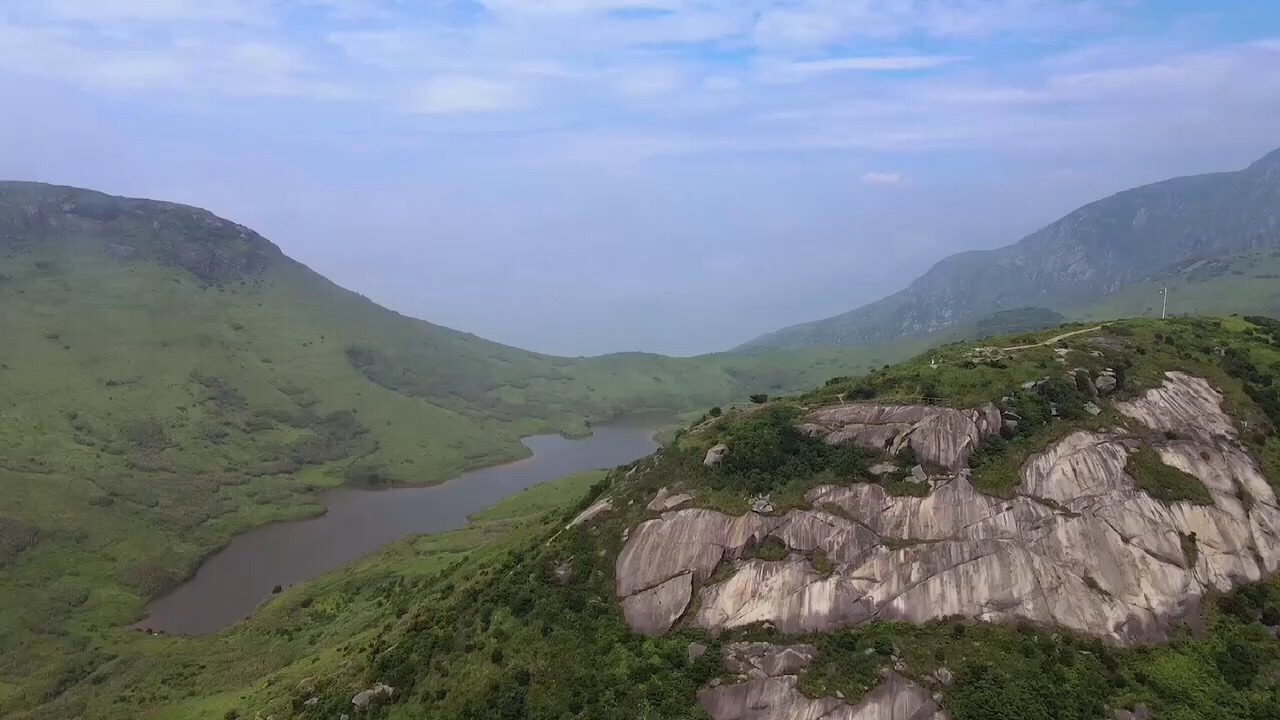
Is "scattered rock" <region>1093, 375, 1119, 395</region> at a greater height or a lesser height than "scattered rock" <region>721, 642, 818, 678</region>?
greater

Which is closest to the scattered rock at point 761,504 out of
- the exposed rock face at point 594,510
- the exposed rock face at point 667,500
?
the exposed rock face at point 667,500

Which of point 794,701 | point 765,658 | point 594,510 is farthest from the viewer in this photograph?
point 594,510

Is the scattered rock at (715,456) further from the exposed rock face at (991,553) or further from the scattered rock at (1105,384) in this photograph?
the scattered rock at (1105,384)

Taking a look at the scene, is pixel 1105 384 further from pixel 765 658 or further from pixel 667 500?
pixel 765 658

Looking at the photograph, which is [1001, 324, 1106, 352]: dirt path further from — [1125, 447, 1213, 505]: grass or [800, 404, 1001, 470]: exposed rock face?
[800, 404, 1001, 470]: exposed rock face

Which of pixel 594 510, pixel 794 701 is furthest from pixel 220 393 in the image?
pixel 794 701

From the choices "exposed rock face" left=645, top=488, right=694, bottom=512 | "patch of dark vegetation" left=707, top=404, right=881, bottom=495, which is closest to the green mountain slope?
"exposed rock face" left=645, top=488, right=694, bottom=512
